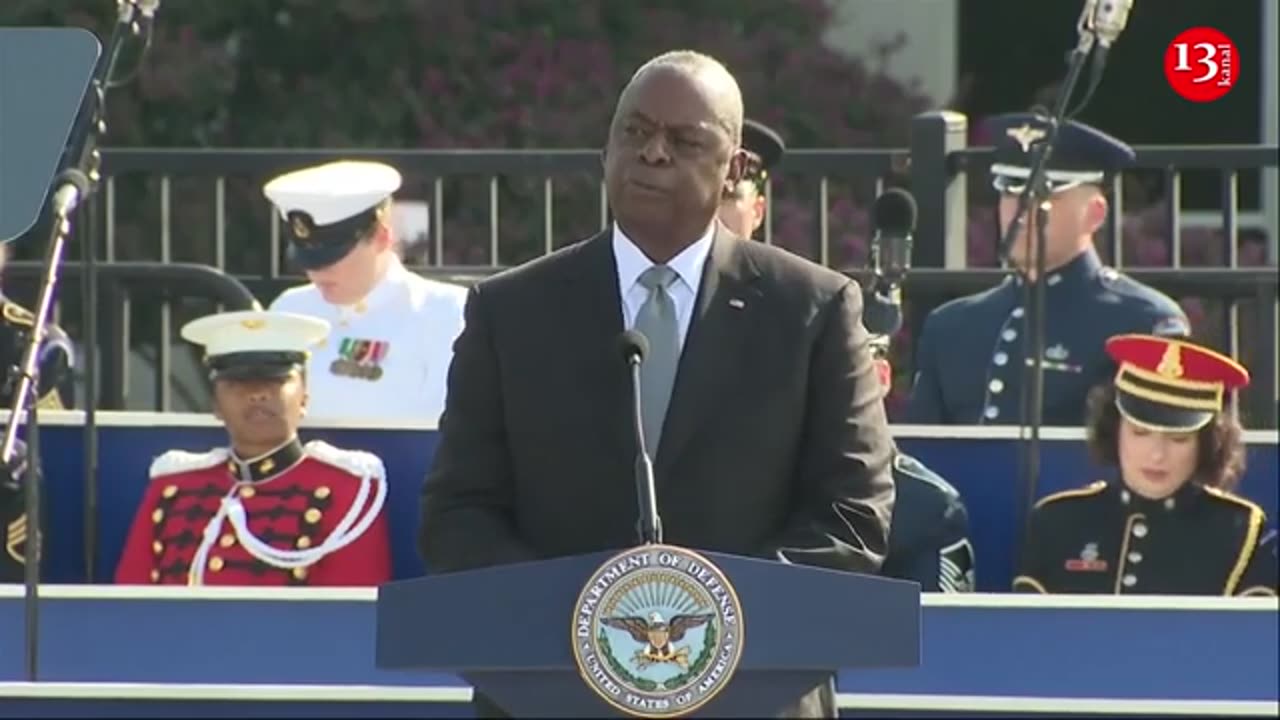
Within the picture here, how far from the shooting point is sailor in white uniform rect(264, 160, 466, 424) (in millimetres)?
8219

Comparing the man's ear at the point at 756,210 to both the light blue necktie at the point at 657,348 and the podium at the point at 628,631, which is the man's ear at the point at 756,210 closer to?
the light blue necktie at the point at 657,348

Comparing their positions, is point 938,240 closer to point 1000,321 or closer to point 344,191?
point 1000,321

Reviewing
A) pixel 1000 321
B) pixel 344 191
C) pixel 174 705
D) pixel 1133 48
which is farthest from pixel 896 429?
pixel 1133 48

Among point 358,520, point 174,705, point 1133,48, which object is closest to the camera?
point 174,705

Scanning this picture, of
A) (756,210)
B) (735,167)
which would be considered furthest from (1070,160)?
(735,167)

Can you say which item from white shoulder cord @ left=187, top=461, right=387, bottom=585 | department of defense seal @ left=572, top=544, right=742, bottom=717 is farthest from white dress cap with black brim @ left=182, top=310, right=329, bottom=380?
department of defense seal @ left=572, top=544, right=742, bottom=717

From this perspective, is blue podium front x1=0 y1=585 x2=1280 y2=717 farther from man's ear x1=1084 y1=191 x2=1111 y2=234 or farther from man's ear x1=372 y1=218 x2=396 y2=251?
man's ear x1=1084 y1=191 x2=1111 y2=234

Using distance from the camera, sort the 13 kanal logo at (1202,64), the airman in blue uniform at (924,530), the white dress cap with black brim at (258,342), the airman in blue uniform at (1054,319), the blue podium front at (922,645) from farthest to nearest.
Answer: the 13 kanal logo at (1202,64) → the airman in blue uniform at (1054,319) → the white dress cap with black brim at (258,342) → the airman in blue uniform at (924,530) → the blue podium front at (922,645)

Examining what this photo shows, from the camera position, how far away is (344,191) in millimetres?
8453

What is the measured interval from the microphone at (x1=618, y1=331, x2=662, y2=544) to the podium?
10 cm

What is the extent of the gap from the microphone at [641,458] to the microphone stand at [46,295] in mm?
1813

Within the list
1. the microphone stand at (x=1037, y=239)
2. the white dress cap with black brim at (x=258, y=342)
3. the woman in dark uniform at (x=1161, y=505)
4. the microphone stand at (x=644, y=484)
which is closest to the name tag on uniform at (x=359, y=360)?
the white dress cap with black brim at (x=258, y=342)

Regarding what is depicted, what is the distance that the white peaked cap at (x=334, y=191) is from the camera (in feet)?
27.6

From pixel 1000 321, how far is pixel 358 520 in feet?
6.19
